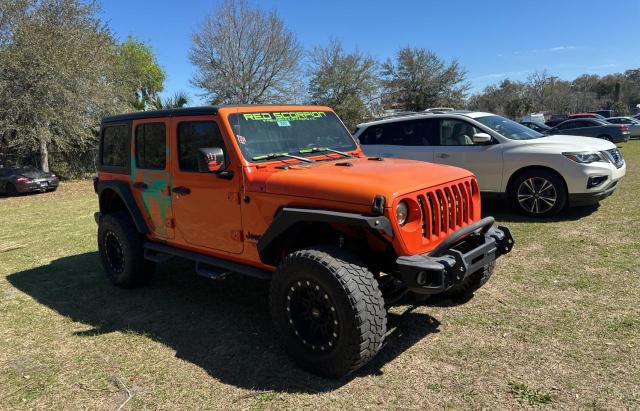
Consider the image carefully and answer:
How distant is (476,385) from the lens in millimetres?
3168

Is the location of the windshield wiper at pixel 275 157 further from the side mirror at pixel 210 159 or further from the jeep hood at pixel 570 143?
the jeep hood at pixel 570 143

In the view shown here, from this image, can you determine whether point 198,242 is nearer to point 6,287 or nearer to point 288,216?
point 288,216

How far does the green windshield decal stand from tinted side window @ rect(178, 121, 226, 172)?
32 cm

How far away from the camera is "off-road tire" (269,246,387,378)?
3094 mm

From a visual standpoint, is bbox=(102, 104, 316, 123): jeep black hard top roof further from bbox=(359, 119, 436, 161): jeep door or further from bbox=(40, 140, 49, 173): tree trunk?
bbox=(40, 140, 49, 173): tree trunk

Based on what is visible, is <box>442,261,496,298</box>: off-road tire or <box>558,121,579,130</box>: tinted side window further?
<box>558,121,579,130</box>: tinted side window

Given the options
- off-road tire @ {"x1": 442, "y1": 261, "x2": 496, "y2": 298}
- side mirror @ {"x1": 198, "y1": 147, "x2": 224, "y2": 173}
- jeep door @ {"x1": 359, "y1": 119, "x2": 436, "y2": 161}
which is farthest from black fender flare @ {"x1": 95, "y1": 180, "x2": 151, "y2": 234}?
jeep door @ {"x1": 359, "y1": 119, "x2": 436, "y2": 161}

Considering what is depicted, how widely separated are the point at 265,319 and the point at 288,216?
140 centimetres

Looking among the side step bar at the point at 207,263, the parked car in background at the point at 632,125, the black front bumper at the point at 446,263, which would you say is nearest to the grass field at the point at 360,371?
the side step bar at the point at 207,263

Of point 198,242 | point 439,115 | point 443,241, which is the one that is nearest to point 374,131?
point 439,115

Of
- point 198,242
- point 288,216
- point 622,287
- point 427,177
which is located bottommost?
point 622,287

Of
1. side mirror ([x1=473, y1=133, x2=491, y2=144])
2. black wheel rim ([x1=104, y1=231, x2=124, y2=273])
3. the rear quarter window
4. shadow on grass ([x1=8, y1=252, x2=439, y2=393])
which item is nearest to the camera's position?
shadow on grass ([x1=8, y1=252, x2=439, y2=393])

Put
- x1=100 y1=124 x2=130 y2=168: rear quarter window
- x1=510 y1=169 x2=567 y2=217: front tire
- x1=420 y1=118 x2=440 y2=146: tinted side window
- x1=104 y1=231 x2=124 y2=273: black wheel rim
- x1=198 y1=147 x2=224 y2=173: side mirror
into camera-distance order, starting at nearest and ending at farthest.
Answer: x1=198 y1=147 x2=224 y2=173: side mirror, x1=100 y1=124 x2=130 y2=168: rear quarter window, x1=104 y1=231 x2=124 y2=273: black wheel rim, x1=510 y1=169 x2=567 y2=217: front tire, x1=420 y1=118 x2=440 y2=146: tinted side window

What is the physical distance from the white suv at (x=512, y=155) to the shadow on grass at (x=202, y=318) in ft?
13.8
